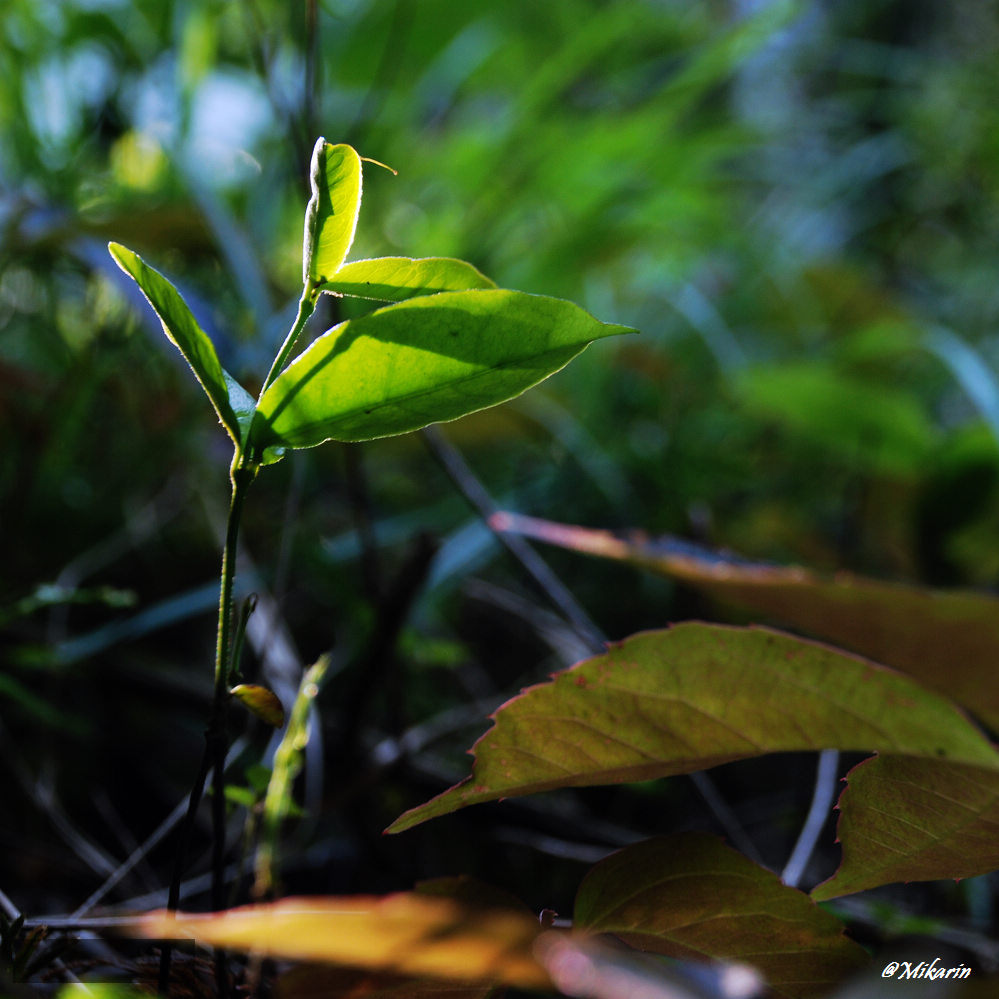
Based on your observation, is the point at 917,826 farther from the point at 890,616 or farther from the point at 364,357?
the point at 364,357

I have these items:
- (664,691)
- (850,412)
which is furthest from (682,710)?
(850,412)

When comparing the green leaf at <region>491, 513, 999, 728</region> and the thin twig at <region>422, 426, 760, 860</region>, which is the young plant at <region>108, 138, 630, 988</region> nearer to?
the green leaf at <region>491, 513, 999, 728</region>

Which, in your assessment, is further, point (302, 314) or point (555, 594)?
point (555, 594)

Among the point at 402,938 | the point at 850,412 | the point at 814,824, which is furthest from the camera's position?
the point at 850,412

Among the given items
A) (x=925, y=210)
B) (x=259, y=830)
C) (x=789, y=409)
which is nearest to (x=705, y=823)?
(x=259, y=830)

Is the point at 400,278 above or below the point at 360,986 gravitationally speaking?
above

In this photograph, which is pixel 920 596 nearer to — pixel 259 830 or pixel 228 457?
pixel 259 830
